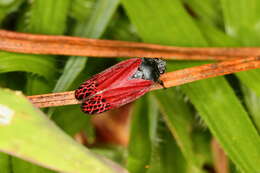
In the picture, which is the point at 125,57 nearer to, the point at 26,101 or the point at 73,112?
the point at 73,112

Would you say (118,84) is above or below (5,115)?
above

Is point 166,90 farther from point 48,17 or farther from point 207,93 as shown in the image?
point 48,17

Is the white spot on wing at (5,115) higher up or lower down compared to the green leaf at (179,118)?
lower down

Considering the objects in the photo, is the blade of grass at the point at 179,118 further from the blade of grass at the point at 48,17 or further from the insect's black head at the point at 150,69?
the blade of grass at the point at 48,17

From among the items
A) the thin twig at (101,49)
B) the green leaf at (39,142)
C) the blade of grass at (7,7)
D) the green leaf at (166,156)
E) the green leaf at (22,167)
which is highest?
the blade of grass at (7,7)

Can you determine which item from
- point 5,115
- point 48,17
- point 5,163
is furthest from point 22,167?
point 48,17

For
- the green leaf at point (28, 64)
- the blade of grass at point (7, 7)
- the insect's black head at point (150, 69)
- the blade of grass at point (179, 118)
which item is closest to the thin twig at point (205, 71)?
the insect's black head at point (150, 69)

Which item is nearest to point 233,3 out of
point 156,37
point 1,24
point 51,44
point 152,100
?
point 156,37
